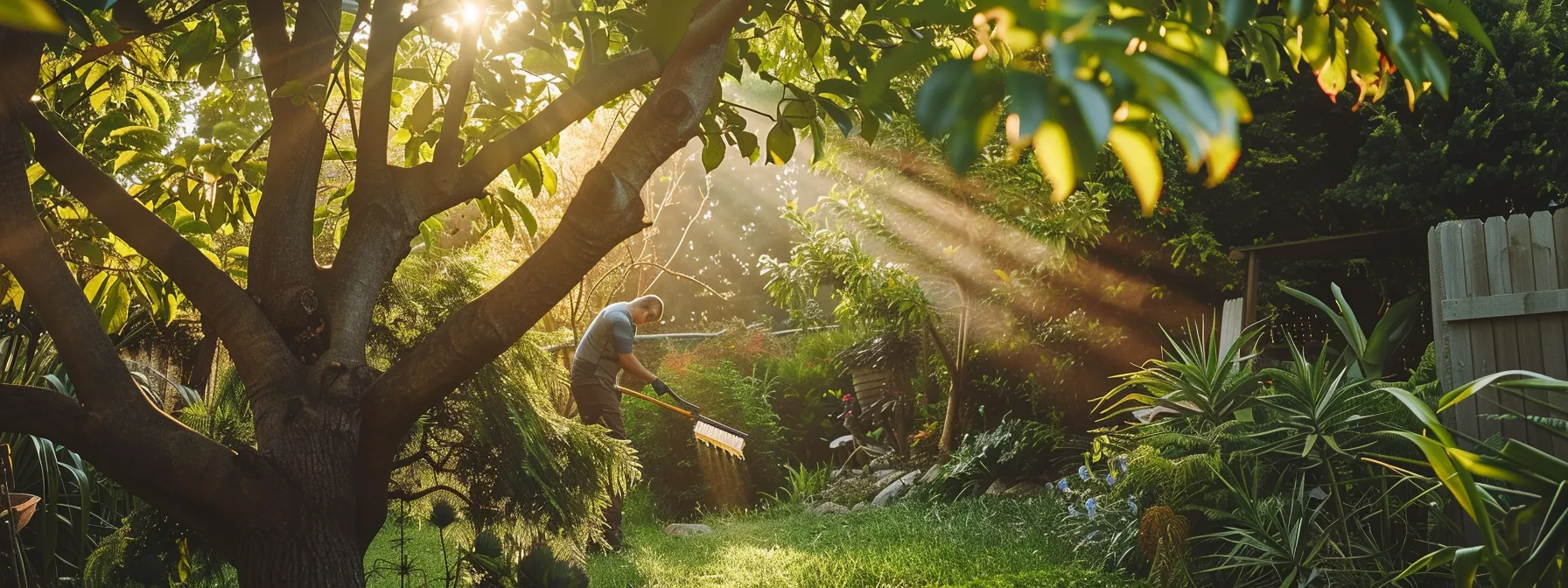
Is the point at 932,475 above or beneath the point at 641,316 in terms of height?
beneath

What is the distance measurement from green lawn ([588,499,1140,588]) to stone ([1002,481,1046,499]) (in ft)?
1.26

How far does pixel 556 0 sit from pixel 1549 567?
93.0 inches

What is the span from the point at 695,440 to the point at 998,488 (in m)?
2.78

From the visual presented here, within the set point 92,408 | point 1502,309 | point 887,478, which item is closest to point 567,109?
point 92,408

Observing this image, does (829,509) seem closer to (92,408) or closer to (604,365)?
(604,365)

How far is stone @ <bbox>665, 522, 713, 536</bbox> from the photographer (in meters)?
6.91

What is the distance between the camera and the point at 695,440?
344 inches

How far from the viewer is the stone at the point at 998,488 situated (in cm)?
743

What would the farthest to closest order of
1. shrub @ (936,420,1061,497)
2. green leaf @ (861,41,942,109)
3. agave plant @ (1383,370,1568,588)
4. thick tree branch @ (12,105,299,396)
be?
shrub @ (936,420,1061,497) < thick tree branch @ (12,105,299,396) < agave plant @ (1383,370,1568,588) < green leaf @ (861,41,942,109)

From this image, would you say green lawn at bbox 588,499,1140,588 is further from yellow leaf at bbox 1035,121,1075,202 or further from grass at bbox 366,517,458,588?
yellow leaf at bbox 1035,121,1075,202

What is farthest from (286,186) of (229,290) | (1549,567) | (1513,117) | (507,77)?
(1513,117)

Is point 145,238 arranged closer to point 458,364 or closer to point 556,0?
point 458,364

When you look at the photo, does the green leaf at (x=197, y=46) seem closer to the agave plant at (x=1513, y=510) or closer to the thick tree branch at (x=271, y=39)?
the thick tree branch at (x=271, y=39)

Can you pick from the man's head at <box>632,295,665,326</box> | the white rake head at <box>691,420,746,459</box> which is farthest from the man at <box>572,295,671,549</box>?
the white rake head at <box>691,420,746,459</box>
